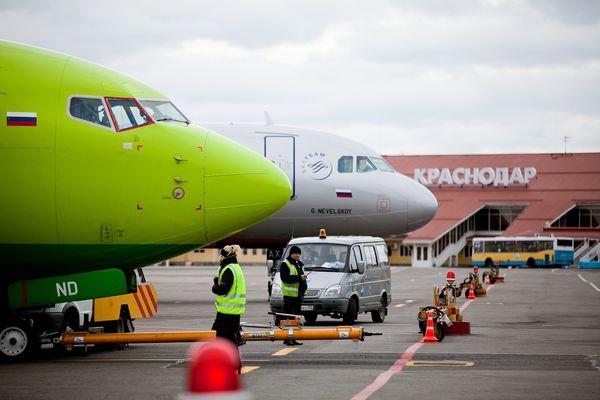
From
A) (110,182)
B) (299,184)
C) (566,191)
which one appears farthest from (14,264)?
(566,191)

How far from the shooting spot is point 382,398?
1300 cm

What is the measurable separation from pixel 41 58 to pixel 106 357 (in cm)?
508

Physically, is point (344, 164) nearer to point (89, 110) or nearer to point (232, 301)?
point (89, 110)

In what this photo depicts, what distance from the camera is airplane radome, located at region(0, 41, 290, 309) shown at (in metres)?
15.9

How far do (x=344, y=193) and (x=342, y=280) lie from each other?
8449 millimetres

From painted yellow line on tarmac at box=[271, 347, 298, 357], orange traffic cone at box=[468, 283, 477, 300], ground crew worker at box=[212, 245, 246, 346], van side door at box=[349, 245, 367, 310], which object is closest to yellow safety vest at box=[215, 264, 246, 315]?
ground crew worker at box=[212, 245, 246, 346]

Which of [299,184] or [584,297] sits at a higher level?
[299,184]

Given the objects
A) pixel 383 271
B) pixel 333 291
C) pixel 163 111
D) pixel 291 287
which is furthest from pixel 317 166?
pixel 163 111

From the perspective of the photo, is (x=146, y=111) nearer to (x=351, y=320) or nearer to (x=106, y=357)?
(x=106, y=357)

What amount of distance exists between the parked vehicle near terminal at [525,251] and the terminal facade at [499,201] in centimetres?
900

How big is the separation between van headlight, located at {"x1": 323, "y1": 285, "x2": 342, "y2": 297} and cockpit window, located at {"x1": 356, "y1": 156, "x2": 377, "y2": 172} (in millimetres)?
9360

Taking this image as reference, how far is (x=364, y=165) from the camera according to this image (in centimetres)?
3459

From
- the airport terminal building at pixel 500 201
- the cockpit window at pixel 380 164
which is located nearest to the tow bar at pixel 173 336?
the cockpit window at pixel 380 164

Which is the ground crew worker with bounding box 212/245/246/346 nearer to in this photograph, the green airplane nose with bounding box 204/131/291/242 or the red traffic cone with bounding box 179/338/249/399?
the green airplane nose with bounding box 204/131/291/242
